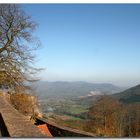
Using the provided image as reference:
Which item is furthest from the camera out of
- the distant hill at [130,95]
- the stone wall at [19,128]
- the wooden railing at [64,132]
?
the distant hill at [130,95]

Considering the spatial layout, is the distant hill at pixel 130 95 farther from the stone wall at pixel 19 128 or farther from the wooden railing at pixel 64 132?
the stone wall at pixel 19 128

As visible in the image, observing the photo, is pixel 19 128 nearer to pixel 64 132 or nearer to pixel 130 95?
pixel 64 132

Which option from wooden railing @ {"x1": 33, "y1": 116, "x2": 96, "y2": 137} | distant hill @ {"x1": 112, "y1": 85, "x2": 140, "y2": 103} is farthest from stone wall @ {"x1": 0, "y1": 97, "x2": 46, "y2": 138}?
distant hill @ {"x1": 112, "y1": 85, "x2": 140, "y2": 103}

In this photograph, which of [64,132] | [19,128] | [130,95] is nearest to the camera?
[19,128]

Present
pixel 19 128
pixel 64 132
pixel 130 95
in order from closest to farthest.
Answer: pixel 19 128 → pixel 64 132 → pixel 130 95

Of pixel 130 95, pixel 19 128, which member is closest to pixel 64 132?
pixel 19 128

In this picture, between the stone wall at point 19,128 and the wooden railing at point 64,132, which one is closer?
the stone wall at point 19,128

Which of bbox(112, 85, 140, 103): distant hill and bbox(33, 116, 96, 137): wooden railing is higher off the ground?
bbox(33, 116, 96, 137): wooden railing

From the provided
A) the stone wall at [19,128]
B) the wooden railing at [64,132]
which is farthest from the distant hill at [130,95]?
the stone wall at [19,128]

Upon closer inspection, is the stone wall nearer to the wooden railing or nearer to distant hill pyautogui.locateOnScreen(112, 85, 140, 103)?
the wooden railing

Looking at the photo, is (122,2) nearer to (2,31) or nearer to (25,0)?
(25,0)

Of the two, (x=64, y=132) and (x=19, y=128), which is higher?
(x=19, y=128)

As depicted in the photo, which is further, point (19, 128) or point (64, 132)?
point (64, 132)
